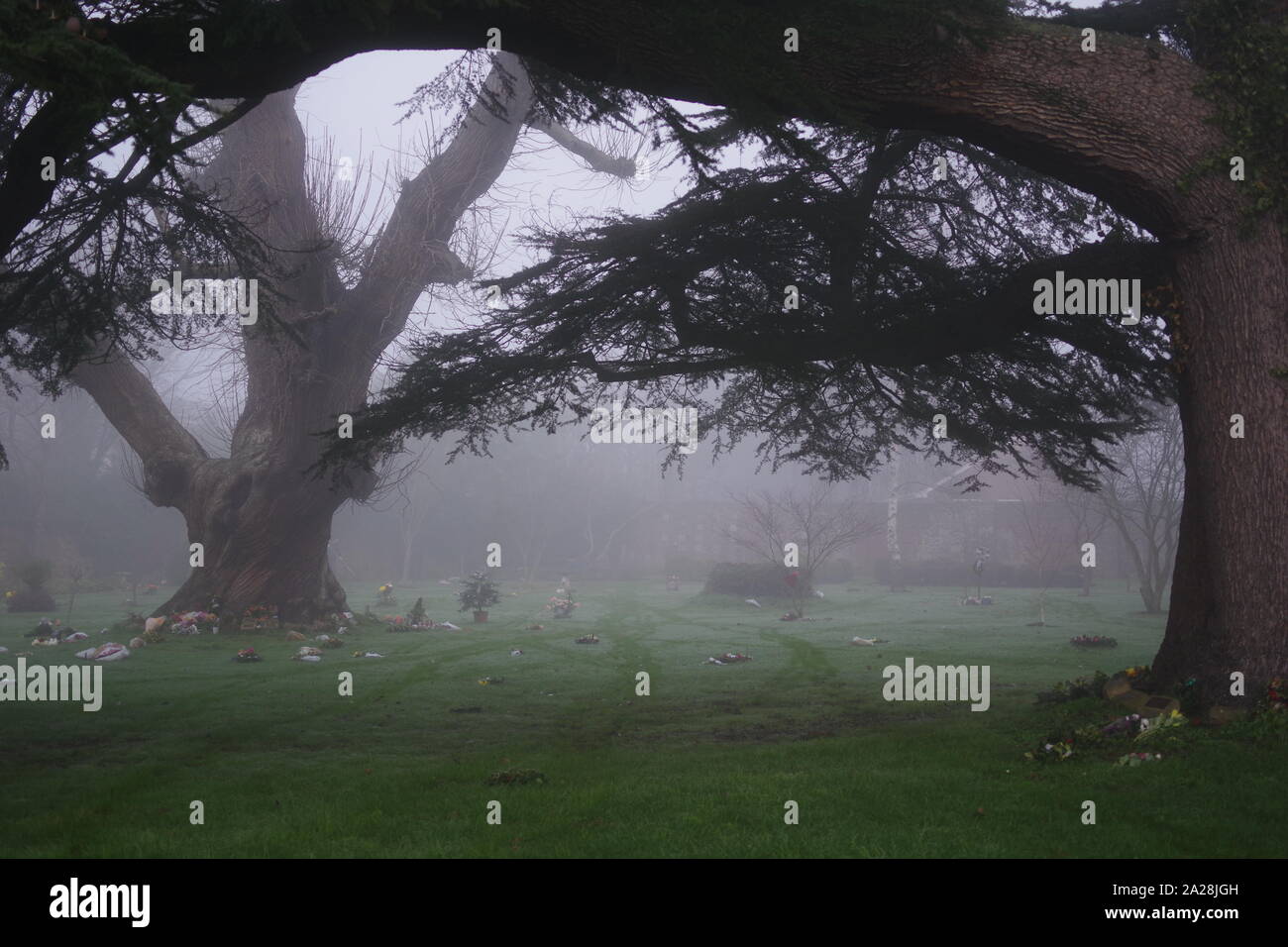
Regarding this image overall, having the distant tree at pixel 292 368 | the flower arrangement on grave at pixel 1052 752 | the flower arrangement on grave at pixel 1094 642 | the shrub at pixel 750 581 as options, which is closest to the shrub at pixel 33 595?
the distant tree at pixel 292 368

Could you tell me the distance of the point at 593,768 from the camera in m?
7.45

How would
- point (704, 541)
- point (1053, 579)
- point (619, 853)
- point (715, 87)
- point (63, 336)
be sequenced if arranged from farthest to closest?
point (704, 541), point (1053, 579), point (63, 336), point (715, 87), point (619, 853)

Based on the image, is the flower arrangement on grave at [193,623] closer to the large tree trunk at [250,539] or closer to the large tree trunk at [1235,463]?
→ the large tree trunk at [250,539]

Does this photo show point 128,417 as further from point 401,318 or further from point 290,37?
point 290,37

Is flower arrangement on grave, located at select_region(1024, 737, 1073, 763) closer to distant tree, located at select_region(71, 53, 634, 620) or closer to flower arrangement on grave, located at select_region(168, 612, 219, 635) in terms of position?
distant tree, located at select_region(71, 53, 634, 620)

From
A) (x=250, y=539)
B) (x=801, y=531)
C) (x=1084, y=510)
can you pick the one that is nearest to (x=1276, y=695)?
(x=250, y=539)

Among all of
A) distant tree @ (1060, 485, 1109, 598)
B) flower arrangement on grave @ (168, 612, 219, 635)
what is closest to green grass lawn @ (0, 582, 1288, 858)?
flower arrangement on grave @ (168, 612, 219, 635)

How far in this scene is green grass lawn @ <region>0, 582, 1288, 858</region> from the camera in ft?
17.0

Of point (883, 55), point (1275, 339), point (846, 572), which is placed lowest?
point (846, 572)

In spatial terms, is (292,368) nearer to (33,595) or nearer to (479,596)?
(479,596)

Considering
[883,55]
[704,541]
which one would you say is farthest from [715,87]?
[704,541]

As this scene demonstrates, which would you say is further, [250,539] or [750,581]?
[750,581]

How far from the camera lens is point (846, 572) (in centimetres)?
4441

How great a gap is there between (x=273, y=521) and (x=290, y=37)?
1783cm
